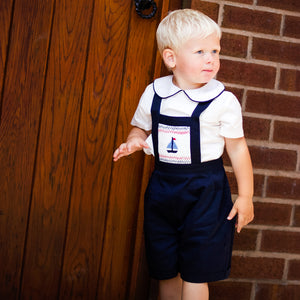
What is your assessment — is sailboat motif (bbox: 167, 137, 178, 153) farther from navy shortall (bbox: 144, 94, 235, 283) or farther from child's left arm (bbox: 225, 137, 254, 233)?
child's left arm (bbox: 225, 137, 254, 233)

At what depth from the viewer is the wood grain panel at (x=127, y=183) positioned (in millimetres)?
2260

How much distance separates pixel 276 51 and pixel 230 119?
78 cm

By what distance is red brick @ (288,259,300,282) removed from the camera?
232 cm

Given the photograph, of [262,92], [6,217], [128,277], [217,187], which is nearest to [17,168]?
[6,217]

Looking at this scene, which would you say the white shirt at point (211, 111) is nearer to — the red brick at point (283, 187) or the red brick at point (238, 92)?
the red brick at point (238, 92)

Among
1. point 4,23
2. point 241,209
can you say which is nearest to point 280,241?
point 241,209

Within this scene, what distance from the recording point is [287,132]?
227cm

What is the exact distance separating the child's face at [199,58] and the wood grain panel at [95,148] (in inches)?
24.0

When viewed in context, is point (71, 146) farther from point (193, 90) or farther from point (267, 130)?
point (267, 130)

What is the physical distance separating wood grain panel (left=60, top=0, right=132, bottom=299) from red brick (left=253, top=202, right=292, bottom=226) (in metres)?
0.80

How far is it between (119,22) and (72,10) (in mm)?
242

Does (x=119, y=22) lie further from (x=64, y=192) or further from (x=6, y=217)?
(x=6, y=217)

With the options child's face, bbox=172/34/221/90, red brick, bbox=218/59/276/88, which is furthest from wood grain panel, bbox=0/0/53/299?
red brick, bbox=218/59/276/88

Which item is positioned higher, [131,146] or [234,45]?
[234,45]
